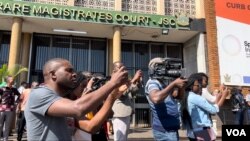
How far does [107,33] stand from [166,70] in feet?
28.6

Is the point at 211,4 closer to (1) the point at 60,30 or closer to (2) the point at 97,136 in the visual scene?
(1) the point at 60,30

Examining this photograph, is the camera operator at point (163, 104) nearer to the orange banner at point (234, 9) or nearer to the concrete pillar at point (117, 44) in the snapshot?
the concrete pillar at point (117, 44)

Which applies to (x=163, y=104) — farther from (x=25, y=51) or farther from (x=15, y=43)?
(x=25, y=51)

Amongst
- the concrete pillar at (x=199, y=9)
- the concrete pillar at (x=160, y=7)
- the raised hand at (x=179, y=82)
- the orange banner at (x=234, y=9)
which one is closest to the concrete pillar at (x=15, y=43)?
the concrete pillar at (x=160, y=7)

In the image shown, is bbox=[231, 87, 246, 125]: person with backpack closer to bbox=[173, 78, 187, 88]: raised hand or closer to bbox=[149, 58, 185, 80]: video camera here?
bbox=[149, 58, 185, 80]: video camera

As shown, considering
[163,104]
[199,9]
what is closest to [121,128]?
[163,104]

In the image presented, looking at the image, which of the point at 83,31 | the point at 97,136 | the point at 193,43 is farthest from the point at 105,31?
the point at 97,136

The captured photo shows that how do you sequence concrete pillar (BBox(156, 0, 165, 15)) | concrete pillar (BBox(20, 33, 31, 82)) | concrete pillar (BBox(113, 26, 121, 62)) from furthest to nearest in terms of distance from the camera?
1. concrete pillar (BBox(156, 0, 165, 15))
2. concrete pillar (BBox(20, 33, 31, 82))
3. concrete pillar (BBox(113, 26, 121, 62))

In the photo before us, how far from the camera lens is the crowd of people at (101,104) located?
1854 millimetres

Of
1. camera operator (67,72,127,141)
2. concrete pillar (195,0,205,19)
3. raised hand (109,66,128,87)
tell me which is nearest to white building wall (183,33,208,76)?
concrete pillar (195,0,205,19)

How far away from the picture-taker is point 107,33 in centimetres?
1188

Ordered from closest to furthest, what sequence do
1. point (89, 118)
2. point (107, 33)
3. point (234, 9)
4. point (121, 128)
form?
point (89, 118) < point (121, 128) < point (107, 33) < point (234, 9)

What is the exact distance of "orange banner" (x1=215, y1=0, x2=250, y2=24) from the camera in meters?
12.0

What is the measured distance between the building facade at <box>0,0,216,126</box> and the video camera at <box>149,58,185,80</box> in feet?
24.5
